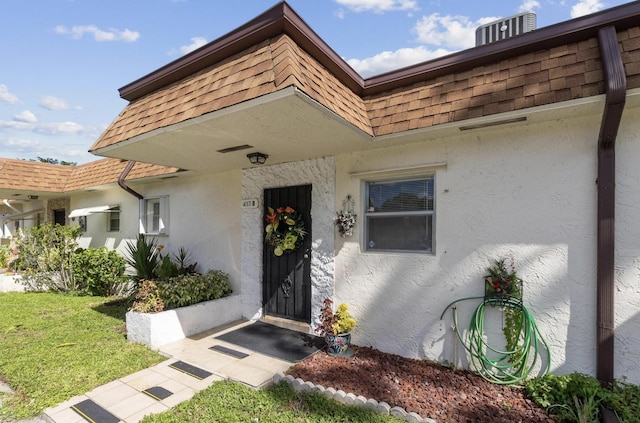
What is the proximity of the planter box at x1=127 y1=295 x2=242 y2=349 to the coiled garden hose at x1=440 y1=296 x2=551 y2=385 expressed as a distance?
13.7ft

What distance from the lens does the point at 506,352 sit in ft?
11.2

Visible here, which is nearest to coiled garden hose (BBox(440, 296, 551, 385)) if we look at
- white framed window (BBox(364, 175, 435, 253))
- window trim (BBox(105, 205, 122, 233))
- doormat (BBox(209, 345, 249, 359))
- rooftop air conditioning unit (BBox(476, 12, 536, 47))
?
white framed window (BBox(364, 175, 435, 253))

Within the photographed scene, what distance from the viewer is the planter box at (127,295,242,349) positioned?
4.64 m

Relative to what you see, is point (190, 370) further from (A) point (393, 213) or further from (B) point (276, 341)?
(A) point (393, 213)

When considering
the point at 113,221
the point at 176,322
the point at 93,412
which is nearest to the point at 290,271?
the point at 176,322

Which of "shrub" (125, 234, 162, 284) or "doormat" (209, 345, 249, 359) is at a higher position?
"shrub" (125, 234, 162, 284)

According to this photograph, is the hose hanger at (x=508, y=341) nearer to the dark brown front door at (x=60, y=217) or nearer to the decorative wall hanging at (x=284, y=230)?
the decorative wall hanging at (x=284, y=230)

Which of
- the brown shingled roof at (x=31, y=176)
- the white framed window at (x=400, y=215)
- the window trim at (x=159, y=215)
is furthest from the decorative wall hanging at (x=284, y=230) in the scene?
the brown shingled roof at (x=31, y=176)

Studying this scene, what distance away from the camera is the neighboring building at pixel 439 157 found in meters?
2.96

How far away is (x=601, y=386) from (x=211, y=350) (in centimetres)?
477

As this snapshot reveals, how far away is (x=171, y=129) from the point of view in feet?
11.8

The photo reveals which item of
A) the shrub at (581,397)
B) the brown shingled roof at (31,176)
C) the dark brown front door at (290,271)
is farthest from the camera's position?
the brown shingled roof at (31,176)

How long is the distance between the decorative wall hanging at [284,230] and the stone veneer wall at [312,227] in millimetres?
334

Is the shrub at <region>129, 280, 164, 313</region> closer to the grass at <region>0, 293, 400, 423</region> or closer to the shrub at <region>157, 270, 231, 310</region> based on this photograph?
the shrub at <region>157, 270, 231, 310</region>
